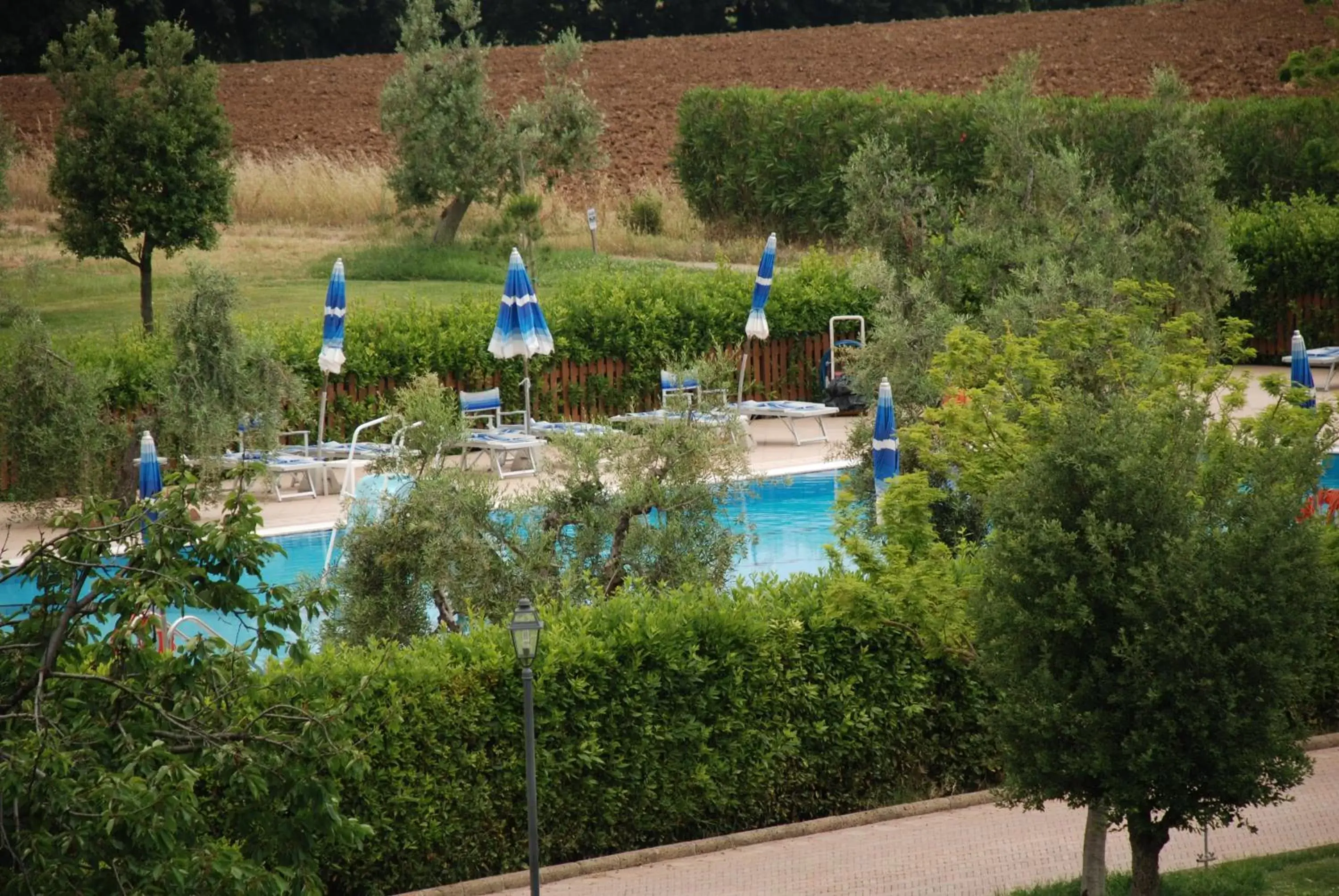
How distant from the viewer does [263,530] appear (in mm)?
16078

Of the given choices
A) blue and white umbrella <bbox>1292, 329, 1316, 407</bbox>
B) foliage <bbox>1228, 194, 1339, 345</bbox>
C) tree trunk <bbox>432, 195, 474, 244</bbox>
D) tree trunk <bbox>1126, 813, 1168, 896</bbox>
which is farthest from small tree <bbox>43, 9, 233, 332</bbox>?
tree trunk <bbox>1126, 813, 1168, 896</bbox>

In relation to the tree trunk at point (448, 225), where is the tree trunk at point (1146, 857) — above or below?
below

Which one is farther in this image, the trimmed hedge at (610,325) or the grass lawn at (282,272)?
the grass lawn at (282,272)

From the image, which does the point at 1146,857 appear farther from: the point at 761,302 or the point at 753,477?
the point at 761,302

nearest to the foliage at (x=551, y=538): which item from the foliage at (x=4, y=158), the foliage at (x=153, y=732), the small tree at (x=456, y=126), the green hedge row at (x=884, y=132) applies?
the foliage at (x=153, y=732)

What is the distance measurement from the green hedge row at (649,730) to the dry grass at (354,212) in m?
22.2

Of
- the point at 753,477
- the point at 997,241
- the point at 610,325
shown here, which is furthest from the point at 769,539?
the point at 753,477

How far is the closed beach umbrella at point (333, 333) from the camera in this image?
17344 millimetres

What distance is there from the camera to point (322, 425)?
1803 centimetres

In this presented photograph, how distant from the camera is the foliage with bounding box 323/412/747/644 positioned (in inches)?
428

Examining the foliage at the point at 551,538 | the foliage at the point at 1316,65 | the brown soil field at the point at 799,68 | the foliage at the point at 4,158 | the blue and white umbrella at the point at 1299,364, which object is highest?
the brown soil field at the point at 799,68

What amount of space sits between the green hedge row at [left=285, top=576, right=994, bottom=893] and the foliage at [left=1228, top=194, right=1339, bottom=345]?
1606cm

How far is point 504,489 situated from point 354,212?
20.0m

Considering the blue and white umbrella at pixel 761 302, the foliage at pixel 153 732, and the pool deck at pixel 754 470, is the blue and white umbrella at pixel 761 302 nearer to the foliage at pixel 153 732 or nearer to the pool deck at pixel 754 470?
the pool deck at pixel 754 470
